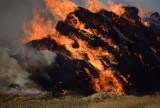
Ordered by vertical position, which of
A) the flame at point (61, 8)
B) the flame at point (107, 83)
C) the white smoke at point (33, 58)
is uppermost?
the flame at point (61, 8)

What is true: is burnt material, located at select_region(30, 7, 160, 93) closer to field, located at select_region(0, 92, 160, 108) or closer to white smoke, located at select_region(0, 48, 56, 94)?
white smoke, located at select_region(0, 48, 56, 94)

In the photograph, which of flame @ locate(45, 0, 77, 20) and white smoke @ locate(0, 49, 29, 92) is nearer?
white smoke @ locate(0, 49, 29, 92)

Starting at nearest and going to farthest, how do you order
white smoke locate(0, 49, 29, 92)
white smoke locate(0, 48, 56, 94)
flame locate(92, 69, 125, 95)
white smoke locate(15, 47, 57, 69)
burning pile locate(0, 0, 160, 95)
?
white smoke locate(0, 48, 56, 94) → white smoke locate(0, 49, 29, 92) → white smoke locate(15, 47, 57, 69) → burning pile locate(0, 0, 160, 95) → flame locate(92, 69, 125, 95)

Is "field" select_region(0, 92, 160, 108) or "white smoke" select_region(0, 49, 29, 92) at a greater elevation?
"white smoke" select_region(0, 49, 29, 92)

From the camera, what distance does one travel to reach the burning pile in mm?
34875

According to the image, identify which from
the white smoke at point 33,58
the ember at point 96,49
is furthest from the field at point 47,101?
the white smoke at point 33,58

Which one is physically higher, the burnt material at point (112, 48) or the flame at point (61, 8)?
the flame at point (61, 8)

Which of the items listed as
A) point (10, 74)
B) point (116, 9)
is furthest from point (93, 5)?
point (10, 74)

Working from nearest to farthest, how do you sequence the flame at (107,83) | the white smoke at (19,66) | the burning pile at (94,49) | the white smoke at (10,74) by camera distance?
1. the white smoke at (19,66)
2. the white smoke at (10,74)
3. the burning pile at (94,49)
4. the flame at (107,83)

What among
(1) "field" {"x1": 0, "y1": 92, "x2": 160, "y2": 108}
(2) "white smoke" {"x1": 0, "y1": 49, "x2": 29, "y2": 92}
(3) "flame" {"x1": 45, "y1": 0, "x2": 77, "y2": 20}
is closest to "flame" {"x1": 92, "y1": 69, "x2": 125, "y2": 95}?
(1) "field" {"x1": 0, "y1": 92, "x2": 160, "y2": 108}

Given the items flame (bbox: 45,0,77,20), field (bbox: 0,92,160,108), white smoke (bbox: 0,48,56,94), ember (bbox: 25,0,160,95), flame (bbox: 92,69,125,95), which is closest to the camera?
field (bbox: 0,92,160,108)

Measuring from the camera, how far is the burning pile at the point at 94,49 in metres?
34.9

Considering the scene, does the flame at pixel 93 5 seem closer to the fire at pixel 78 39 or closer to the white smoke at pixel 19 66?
the fire at pixel 78 39

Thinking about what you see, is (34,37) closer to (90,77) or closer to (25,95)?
(90,77)
